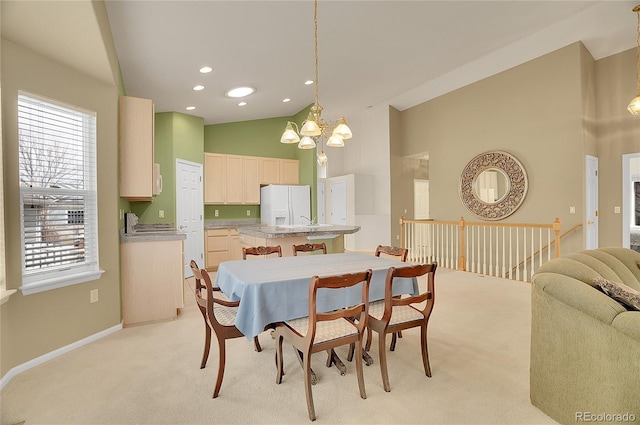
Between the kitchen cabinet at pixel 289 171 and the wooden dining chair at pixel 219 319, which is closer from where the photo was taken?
the wooden dining chair at pixel 219 319

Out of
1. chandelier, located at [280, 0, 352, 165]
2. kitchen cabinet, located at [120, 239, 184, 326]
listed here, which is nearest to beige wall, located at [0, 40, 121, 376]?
kitchen cabinet, located at [120, 239, 184, 326]

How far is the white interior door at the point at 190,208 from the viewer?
5.57m

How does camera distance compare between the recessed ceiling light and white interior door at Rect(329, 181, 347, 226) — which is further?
white interior door at Rect(329, 181, 347, 226)

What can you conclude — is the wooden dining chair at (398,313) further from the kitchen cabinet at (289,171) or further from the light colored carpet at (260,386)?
the kitchen cabinet at (289,171)

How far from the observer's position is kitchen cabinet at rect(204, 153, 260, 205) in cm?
624

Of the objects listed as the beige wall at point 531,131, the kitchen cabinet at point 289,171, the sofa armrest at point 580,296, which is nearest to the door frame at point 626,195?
the beige wall at point 531,131

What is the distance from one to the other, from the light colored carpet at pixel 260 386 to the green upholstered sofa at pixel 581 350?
0.21 m

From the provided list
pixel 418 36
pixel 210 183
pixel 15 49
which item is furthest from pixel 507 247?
pixel 15 49

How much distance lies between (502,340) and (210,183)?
525 cm

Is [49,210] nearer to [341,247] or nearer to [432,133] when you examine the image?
[341,247]

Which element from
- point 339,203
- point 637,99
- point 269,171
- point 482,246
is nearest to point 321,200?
point 339,203

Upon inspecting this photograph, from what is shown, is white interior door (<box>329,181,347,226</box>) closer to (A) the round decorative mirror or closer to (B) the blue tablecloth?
(A) the round decorative mirror

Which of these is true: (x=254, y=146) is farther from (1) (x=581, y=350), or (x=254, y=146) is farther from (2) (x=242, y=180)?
(1) (x=581, y=350)

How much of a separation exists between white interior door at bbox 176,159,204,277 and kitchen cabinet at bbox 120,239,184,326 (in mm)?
2033
